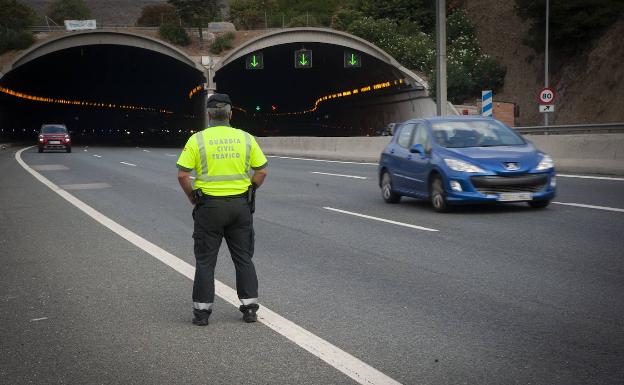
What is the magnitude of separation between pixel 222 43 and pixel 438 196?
5389cm

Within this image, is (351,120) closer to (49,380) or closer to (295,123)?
(295,123)

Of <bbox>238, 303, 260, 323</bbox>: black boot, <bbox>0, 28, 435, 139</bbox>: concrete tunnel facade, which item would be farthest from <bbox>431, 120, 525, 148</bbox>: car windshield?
<bbox>0, 28, 435, 139</bbox>: concrete tunnel facade

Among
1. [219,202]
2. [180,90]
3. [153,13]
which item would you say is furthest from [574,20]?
[153,13]

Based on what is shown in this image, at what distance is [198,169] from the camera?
20.3ft

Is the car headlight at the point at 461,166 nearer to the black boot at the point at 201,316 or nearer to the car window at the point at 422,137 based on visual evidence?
the car window at the point at 422,137

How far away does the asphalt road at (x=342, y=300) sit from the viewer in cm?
500

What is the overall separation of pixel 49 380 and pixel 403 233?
6801mm

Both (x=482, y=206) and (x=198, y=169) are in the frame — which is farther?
(x=482, y=206)

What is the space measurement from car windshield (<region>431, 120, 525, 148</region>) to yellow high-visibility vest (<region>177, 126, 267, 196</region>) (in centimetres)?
812

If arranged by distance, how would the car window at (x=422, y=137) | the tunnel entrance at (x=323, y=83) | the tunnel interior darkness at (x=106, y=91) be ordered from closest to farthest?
the car window at (x=422, y=137) → the tunnel entrance at (x=323, y=83) → the tunnel interior darkness at (x=106, y=91)

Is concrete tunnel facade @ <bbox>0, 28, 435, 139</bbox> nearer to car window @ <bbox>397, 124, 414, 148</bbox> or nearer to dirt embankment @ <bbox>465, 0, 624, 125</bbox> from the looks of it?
dirt embankment @ <bbox>465, 0, 624, 125</bbox>

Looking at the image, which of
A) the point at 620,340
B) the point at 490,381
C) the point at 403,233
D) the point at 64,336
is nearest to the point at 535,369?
the point at 490,381

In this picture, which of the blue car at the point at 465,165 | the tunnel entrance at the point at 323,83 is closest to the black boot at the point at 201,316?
the blue car at the point at 465,165

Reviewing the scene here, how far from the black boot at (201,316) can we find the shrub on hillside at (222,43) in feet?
198
